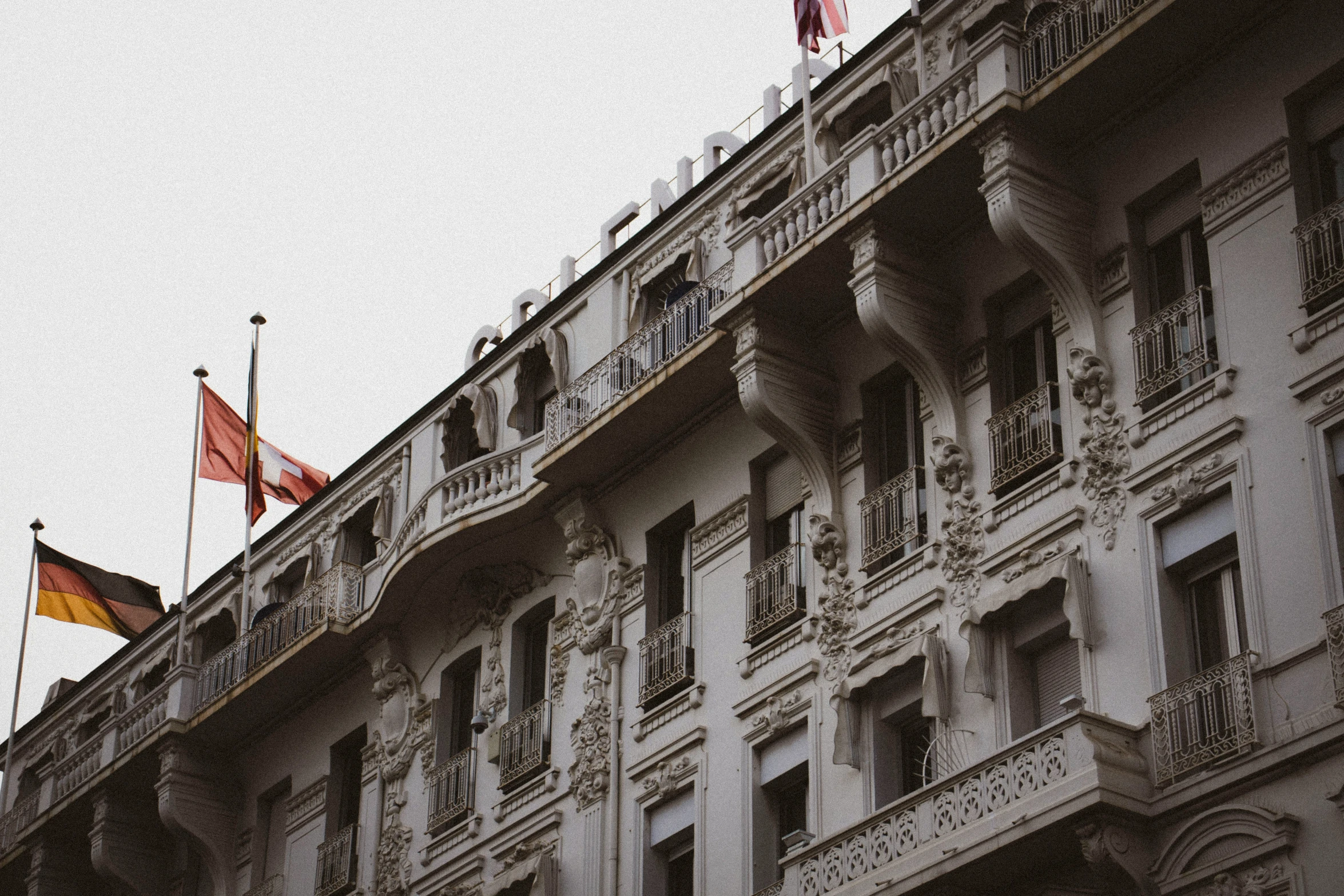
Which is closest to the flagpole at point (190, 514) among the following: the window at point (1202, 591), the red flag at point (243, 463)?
the red flag at point (243, 463)

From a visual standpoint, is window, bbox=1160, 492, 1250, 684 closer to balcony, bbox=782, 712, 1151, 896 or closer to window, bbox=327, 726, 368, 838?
balcony, bbox=782, 712, 1151, 896

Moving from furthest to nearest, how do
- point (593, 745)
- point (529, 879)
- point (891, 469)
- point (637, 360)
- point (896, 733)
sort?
point (637, 360) → point (529, 879) → point (593, 745) → point (891, 469) → point (896, 733)

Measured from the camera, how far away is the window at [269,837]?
124ft

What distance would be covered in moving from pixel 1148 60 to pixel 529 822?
13.9 meters

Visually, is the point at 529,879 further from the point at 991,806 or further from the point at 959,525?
the point at 991,806

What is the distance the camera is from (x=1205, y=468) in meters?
22.4

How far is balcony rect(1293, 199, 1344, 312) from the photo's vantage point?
861 inches

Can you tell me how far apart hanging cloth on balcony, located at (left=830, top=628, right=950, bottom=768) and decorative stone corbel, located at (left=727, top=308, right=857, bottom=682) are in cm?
112

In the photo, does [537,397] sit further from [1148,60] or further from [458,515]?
[1148,60]

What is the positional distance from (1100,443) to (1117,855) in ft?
16.3

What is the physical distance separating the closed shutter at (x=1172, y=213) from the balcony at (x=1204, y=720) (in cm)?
549

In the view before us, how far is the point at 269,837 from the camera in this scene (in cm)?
3853

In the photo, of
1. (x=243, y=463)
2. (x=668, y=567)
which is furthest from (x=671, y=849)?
(x=243, y=463)

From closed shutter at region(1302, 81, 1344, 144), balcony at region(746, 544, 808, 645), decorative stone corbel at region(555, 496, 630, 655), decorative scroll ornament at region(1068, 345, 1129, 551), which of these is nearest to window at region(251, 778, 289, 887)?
decorative stone corbel at region(555, 496, 630, 655)
